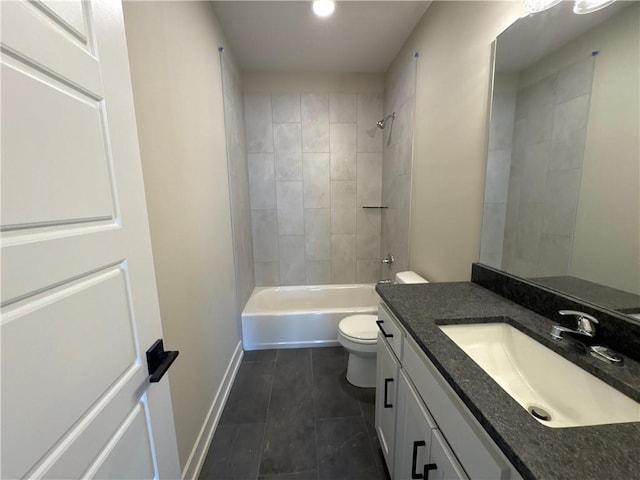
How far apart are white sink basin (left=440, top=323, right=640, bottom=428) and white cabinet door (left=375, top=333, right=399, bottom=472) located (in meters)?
0.35

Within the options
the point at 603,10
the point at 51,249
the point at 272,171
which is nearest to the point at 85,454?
the point at 51,249

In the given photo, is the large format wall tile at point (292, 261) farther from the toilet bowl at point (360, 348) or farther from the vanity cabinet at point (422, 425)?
the vanity cabinet at point (422, 425)

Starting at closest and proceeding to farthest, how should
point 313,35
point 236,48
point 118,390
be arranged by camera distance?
point 118,390, point 313,35, point 236,48

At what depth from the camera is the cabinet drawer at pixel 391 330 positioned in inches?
42.1

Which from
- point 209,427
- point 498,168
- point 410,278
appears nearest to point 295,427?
point 209,427

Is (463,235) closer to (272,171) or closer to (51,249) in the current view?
(51,249)

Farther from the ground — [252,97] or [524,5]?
[252,97]

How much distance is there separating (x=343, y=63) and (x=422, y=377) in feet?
8.83

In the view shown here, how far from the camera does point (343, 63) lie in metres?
2.48

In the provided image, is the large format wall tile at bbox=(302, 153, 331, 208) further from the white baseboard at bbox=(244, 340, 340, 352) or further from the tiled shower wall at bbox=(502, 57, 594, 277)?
the tiled shower wall at bbox=(502, 57, 594, 277)

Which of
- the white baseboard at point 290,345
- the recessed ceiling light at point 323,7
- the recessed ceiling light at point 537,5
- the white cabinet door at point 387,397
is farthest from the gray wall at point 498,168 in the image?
the white baseboard at point 290,345

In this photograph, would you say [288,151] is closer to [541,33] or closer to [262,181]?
[262,181]

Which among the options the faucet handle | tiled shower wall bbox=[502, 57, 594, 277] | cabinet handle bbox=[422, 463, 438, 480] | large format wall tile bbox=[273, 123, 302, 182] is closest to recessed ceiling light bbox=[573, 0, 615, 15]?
tiled shower wall bbox=[502, 57, 594, 277]

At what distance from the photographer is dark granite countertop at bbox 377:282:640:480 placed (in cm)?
44
